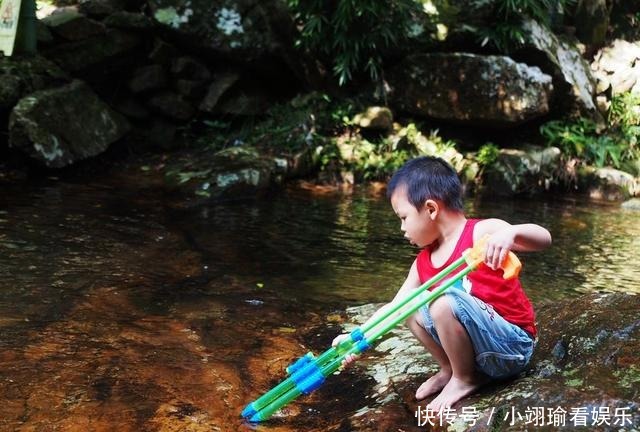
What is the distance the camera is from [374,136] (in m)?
9.95

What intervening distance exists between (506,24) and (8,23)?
694 cm

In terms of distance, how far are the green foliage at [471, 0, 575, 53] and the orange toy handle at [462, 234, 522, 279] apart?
26.7 ft

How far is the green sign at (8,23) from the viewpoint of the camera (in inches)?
300

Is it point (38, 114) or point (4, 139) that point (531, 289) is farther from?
point (4, 139)

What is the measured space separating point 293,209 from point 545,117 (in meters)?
5.18

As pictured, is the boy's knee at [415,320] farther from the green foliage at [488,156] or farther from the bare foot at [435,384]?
the green foliage at [488,156]

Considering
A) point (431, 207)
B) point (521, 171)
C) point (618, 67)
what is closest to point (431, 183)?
point (431, 207)

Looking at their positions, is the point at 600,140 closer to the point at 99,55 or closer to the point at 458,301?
the point at 99,55

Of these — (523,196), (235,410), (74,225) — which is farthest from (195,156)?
(235,410)

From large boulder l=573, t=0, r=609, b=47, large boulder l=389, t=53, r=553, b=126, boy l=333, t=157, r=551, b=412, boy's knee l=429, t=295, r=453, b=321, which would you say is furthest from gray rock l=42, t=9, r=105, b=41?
large boulder l=573, t=0, r=609, b=47

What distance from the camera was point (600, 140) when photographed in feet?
33.2

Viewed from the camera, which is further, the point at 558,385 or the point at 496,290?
the point at 496,290

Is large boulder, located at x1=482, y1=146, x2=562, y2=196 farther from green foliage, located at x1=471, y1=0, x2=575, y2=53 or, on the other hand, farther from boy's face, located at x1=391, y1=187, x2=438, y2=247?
boy's face, located at x1=391, y1=187, x2=438, y2=247

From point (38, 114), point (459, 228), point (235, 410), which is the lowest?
point (235, 410)
